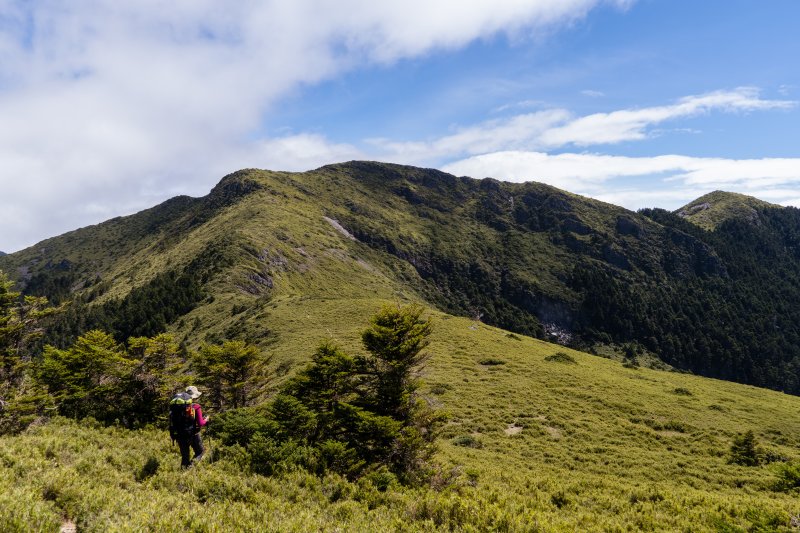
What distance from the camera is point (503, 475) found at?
797 inches

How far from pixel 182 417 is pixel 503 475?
49.8 feet

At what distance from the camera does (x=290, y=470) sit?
562 inches

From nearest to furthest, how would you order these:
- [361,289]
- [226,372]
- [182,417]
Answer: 1. [182,417]
2. [226,372]
3. [361,289]

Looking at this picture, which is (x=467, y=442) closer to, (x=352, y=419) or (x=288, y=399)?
(x=352, y=419)

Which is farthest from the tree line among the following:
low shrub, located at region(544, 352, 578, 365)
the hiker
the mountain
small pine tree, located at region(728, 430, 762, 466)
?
the mountain

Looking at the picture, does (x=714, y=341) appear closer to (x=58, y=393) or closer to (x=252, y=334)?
(x=252, y=334)

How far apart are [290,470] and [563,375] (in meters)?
36.4

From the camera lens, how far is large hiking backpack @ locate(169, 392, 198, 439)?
12.9m

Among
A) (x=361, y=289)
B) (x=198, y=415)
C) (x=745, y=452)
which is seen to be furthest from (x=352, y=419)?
(x=361, y=289)

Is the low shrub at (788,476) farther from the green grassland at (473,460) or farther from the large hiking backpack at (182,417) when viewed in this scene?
the large hiking backpack at (182,417)

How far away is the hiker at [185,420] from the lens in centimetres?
1291

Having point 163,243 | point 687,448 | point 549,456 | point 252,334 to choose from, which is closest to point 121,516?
point 549,456

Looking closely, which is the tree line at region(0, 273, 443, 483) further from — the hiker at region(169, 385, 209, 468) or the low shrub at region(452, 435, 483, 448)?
the low shrub at region(452, 435, 483, 448)

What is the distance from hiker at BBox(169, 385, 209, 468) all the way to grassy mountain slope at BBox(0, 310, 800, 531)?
0.79m
